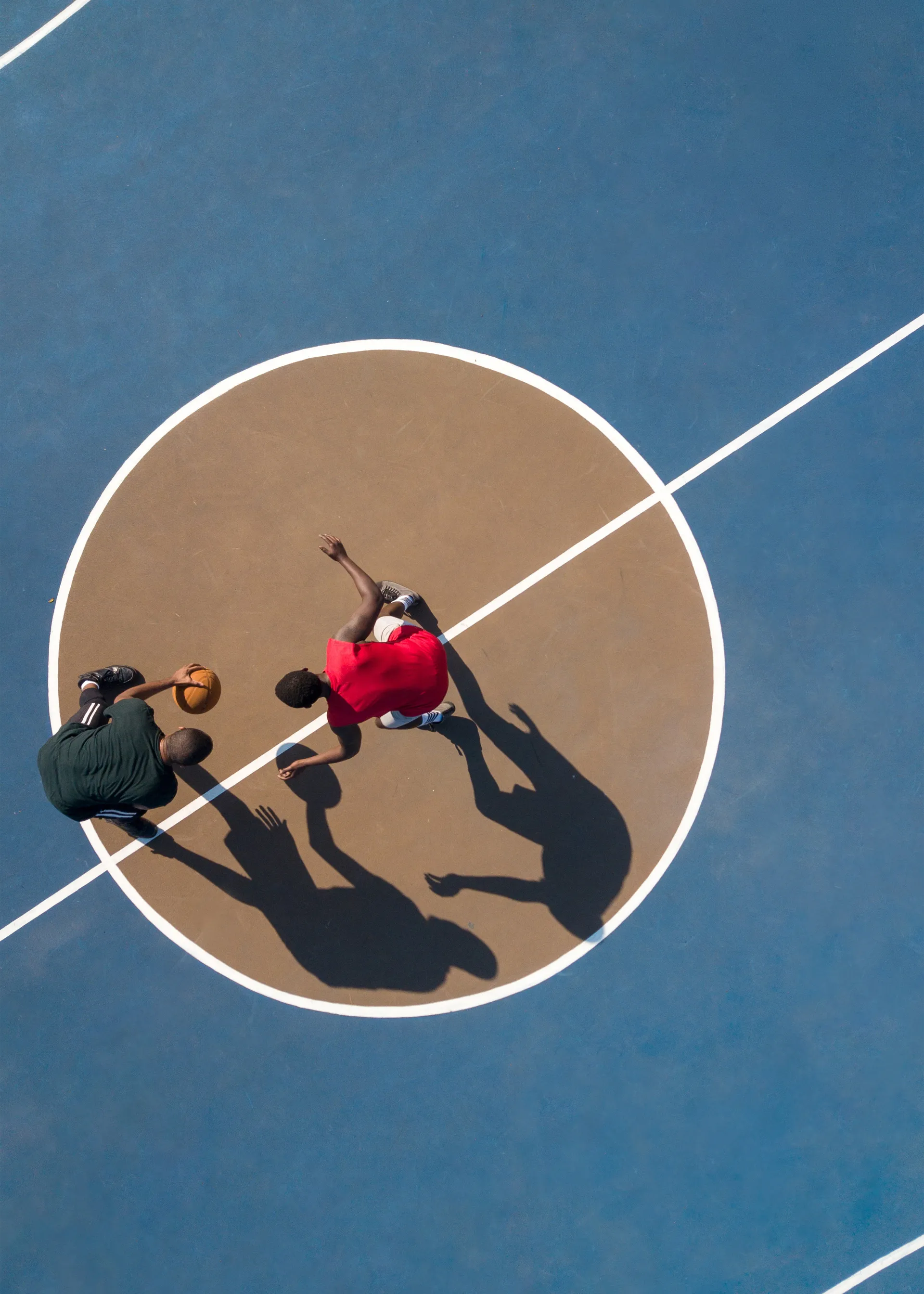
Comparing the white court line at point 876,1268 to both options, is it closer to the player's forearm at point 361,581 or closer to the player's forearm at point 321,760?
the player's forearm at point 321,760

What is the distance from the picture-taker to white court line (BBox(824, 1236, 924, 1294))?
22.3 feet

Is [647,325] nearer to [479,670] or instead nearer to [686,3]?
[686,3]

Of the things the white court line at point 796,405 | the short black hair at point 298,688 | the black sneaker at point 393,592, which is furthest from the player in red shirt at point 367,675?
the white court line at point 796,405

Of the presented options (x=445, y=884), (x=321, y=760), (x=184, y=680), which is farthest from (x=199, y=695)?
(x=445, y=884)

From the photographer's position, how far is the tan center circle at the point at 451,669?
702 centimetres

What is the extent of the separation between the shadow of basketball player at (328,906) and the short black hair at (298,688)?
162 centimetres

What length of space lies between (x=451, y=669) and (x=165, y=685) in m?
2.34

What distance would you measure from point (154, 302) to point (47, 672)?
3436 millimetres

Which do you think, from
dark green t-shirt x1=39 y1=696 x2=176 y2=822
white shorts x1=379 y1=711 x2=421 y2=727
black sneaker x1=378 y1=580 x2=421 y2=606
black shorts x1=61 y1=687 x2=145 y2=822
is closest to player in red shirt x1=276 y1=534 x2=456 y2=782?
white shorts x1=379 y1=711 x2=421 y2=727

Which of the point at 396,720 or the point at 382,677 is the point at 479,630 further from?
the point at 382,677

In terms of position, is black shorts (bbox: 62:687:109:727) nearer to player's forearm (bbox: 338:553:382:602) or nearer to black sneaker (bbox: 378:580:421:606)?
player's forearm (bbox: 338:553:382:602)

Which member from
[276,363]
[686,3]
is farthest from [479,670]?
[686,3]

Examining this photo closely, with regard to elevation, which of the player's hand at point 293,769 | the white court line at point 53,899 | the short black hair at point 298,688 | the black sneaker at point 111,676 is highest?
the black sneaker at point 111,676

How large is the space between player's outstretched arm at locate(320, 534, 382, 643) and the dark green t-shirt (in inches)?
64.4
